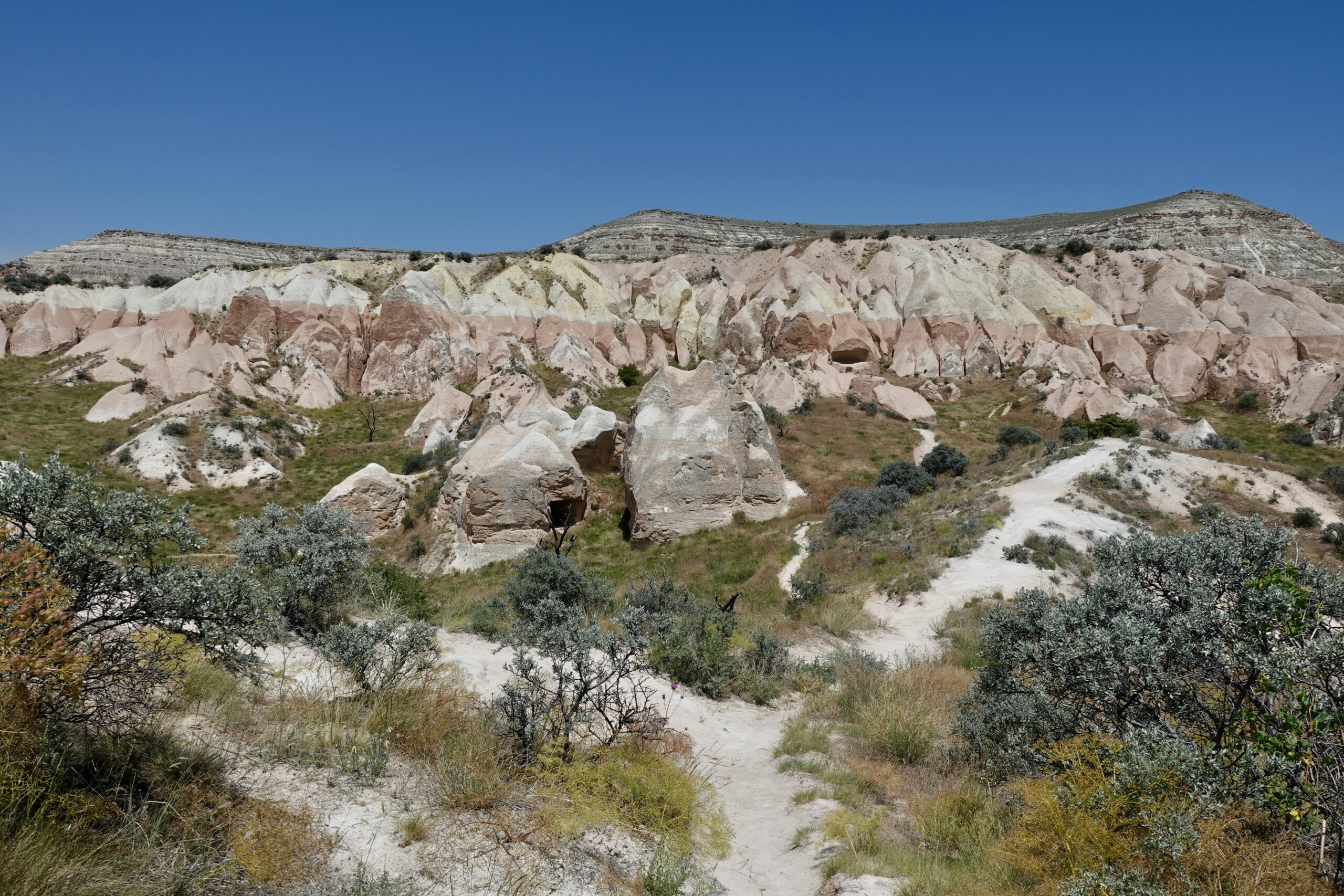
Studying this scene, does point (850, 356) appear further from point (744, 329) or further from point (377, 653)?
point (377, 653)

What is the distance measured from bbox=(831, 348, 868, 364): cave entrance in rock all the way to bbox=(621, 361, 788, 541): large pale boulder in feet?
84.3

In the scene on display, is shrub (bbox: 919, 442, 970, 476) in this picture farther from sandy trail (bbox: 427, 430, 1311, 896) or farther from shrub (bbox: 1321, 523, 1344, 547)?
shrub (bbox: 1321, 523, 1344, 547)

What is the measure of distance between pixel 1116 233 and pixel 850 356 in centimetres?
4483

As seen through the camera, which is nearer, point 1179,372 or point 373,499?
point 373,499

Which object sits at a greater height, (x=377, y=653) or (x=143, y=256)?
(x=143, y=256)

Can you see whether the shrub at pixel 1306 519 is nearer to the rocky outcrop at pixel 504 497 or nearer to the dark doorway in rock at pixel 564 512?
the rocky outcrop at pixel 504 497

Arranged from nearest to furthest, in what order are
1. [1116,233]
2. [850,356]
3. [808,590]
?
[808,590] → [850,356] → [1116,233]

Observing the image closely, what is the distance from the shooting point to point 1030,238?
7125 centimetres

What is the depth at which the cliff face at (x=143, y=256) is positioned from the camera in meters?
59.8

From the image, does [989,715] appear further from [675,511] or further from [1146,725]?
[675,511]

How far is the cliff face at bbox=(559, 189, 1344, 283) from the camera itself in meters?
60.1

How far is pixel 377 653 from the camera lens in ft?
18.9

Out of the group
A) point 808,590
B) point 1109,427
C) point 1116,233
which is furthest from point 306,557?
point 1116,233

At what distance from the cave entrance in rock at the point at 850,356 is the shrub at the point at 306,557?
40543 millimetres
